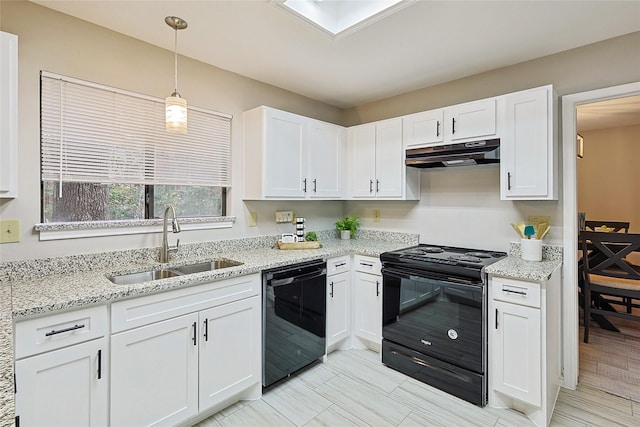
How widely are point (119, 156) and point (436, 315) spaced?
2.44 meters

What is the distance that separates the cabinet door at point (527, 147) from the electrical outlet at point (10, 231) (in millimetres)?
3072

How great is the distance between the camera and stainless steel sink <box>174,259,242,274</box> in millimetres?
2279

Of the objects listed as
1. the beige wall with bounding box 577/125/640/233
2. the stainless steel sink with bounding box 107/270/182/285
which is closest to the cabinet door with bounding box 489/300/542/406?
the stainless steel sink with bounding box 107/270/182/285

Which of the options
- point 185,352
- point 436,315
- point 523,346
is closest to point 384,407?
point 436,315

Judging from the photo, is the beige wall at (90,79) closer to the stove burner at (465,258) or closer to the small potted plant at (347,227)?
the small potted plant at (347,227)

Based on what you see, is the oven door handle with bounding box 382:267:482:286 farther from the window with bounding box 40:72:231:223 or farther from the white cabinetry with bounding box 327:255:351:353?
the window with bounding box 40:72:231:223

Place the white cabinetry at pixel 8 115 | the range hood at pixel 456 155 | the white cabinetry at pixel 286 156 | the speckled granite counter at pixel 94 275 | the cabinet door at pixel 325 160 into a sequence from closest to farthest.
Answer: the speckled granite counter at pixel 94 275
the white cabinetry at pixel 8 115
the range hood at pixel 456 155
the white cabinetry at pixel 286 156
the cabinet door at pixel 325 160

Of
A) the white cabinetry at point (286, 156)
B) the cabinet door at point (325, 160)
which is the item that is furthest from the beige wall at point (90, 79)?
the cabinet door at point (325, 160)

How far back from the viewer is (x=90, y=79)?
2029mm

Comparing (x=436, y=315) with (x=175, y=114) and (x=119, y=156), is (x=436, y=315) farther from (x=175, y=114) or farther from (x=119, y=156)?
(x=119, y=156)

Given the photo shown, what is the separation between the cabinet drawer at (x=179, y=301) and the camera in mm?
1617

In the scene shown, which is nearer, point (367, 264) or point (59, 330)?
point (59, 330)

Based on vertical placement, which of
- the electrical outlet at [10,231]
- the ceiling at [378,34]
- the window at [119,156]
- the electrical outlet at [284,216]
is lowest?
the electrical outlet at [10,231]

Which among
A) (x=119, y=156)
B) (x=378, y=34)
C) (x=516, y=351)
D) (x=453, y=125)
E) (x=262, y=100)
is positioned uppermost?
(x=378, y=34)
